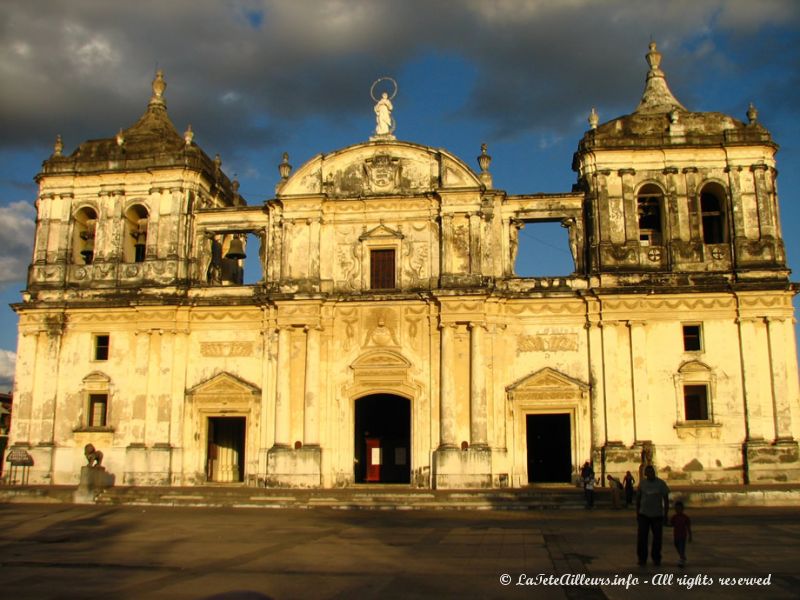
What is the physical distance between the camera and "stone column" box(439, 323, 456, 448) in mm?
29219

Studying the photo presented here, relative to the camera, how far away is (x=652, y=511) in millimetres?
13156

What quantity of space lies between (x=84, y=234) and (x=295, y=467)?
1435cm

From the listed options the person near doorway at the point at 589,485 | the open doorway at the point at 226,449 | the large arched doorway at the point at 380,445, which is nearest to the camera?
the person near doorway at the point at 589,485

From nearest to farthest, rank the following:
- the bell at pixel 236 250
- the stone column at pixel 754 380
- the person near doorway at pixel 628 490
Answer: the person near doorway at pixel 628 490, the stone column at pixel 754 380, the bell at pixel 236 250

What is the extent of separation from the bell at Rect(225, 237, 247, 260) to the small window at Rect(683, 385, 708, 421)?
19.0 metres

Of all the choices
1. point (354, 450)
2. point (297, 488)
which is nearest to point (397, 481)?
point (354, 450)

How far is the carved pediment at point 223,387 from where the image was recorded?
1229 inches

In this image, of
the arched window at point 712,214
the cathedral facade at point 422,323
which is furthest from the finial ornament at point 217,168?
the arched window at point 712,214

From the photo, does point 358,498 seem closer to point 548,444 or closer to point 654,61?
point 548,444

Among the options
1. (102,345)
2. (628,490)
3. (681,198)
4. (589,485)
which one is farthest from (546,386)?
(102,345)

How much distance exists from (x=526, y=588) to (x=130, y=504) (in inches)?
751

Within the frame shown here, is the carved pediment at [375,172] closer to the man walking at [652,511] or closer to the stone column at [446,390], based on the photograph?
the stone column at [446,390]

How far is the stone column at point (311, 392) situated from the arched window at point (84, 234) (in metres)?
10.9

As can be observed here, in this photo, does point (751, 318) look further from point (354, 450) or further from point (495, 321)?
point (354, 450)
